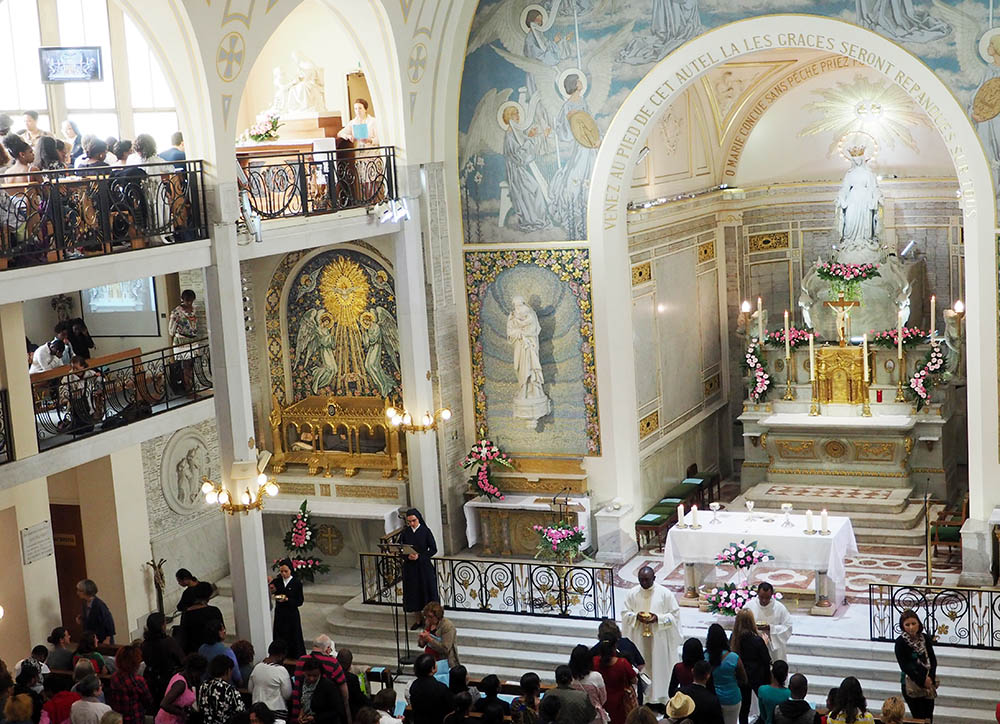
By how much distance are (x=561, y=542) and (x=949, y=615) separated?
4509mm

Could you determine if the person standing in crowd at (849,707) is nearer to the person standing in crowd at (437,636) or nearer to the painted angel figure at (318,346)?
the person standing in crowd at (437,636)

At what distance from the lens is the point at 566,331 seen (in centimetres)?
1731

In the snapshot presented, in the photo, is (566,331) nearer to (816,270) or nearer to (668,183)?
(668,183)

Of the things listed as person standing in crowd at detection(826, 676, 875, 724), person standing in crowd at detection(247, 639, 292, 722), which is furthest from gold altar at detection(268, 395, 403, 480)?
person standing in crowd at detection(826, 676, 875, 724)

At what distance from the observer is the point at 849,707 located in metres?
9.38

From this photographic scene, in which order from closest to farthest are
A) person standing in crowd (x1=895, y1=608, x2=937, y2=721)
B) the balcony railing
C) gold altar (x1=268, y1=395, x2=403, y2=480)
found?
person standing in crowd (x1=895, y1=608, x2=937, y2=721), the balcony railing, gold altar (x1=268, y1=395, x2=403, y2=480)

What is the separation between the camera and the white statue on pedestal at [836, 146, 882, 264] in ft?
63.4

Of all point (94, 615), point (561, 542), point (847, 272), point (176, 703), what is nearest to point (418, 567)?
point (561, 542)

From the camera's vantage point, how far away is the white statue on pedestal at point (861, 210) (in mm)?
19312

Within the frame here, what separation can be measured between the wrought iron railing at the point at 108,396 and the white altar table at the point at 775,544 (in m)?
5.55

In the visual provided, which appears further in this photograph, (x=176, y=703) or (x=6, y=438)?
(x=6, y=438)

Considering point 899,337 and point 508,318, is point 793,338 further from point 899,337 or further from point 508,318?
point 508,318

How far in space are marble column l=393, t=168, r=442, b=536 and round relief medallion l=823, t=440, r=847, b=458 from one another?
5.62 meters

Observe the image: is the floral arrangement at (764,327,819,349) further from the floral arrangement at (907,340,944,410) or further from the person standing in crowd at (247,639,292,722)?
the person standing in crowd at (247,639,292,722)
